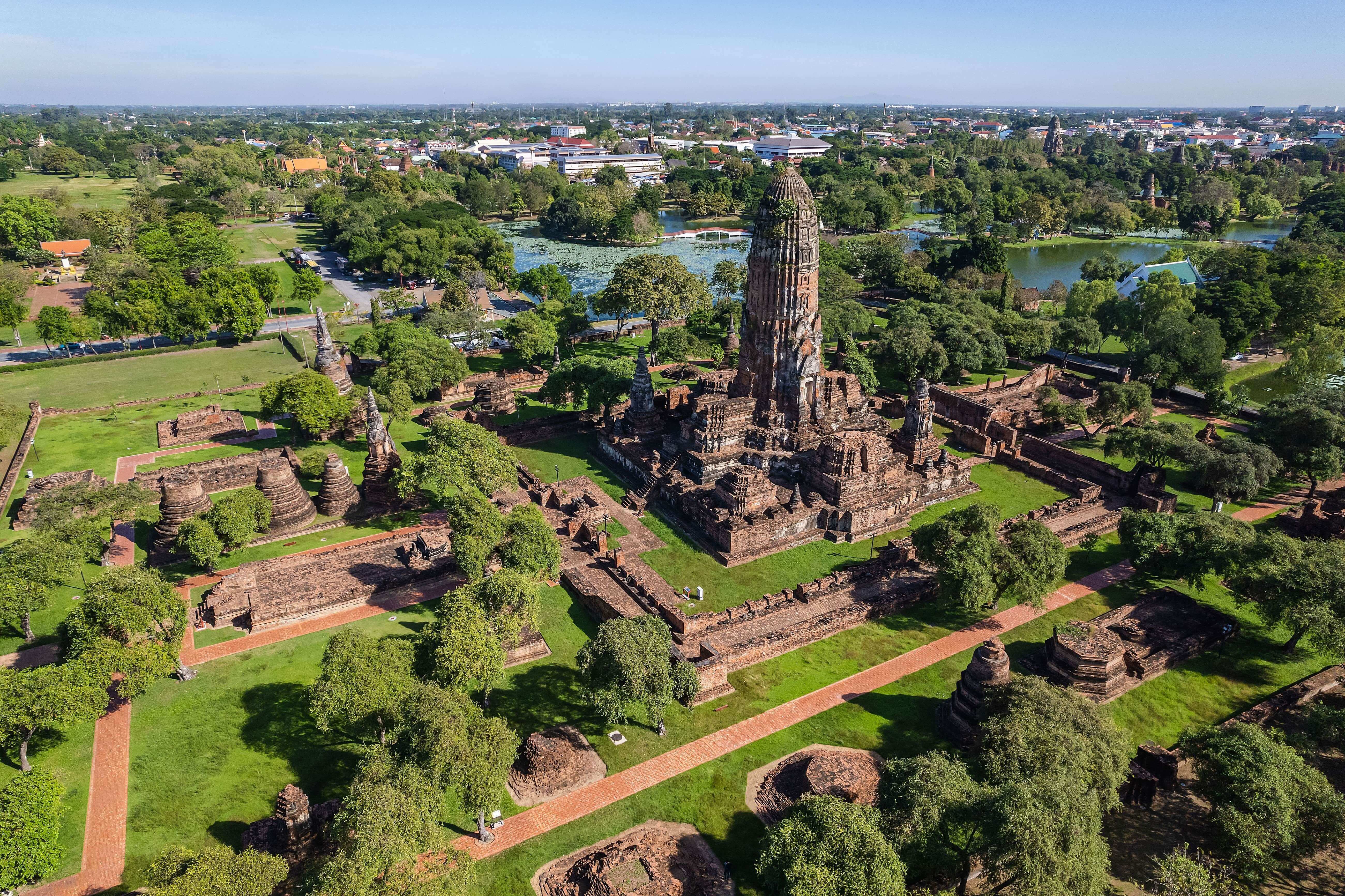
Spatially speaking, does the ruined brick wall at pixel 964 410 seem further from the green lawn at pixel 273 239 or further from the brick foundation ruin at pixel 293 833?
the green lawn at pixel 273 239

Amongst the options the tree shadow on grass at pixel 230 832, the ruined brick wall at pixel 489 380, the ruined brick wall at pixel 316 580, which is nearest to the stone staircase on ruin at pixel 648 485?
the ruined brick wall at pixel 316 580

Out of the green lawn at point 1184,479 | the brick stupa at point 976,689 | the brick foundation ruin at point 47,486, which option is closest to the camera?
the brick stupa at point 976,689

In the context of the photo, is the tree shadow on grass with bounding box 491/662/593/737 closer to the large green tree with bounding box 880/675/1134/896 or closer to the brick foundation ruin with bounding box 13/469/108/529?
the large green tree with bounding box 880/675/1134/896

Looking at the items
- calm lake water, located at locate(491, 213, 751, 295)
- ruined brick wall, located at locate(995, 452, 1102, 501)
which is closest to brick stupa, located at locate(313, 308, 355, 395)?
calm lake water, located at locate(491, 213, 751, 295)

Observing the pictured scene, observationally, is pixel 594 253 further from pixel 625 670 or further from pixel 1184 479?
pixel 625 670

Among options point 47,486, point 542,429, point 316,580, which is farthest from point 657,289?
point 47,486

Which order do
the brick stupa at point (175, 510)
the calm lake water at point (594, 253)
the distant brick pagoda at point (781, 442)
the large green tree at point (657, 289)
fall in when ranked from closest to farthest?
the brick stupa at point (175, 510) < the distant brick pagoda at point (781, 442) < the large green tree at point (657, 289) < the calm lake water at point (594, 253)
